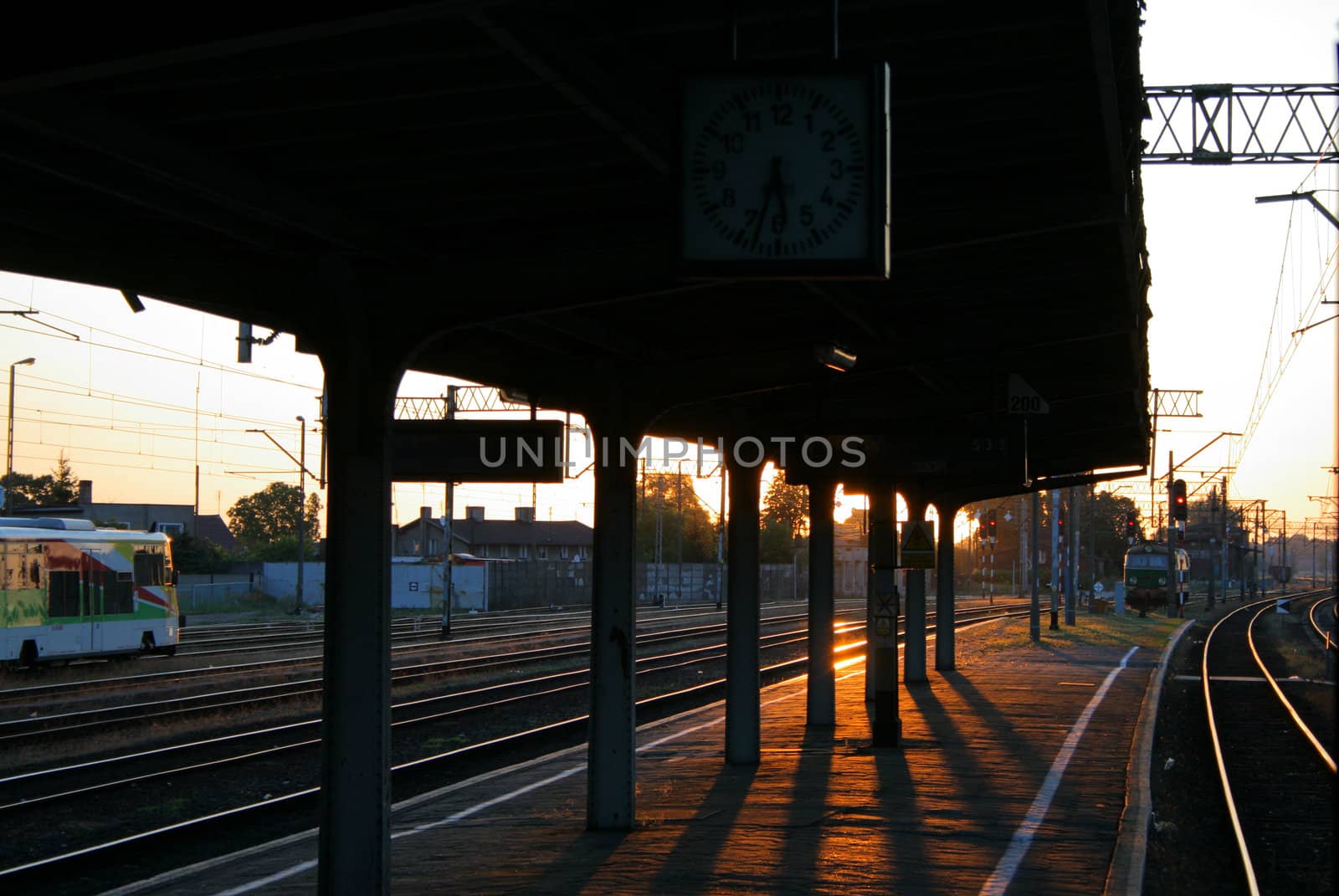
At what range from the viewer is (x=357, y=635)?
7.64m

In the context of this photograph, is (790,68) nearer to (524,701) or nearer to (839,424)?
(839,424)

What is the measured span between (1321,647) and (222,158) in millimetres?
38417

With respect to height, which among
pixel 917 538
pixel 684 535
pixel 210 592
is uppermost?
pixel 684 535

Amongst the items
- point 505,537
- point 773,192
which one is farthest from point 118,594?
point 505,537

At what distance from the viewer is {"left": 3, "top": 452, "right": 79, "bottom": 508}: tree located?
91.7m

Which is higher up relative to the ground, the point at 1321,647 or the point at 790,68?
the point at 790,68

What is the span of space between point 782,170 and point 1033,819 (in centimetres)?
751

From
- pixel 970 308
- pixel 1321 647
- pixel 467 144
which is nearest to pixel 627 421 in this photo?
pixel 970 308

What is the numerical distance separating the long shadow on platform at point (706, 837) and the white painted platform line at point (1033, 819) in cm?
180

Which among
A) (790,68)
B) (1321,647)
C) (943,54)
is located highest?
(943,54)

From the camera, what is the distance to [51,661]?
91.4 ft

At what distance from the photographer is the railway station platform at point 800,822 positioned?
891 centimetres

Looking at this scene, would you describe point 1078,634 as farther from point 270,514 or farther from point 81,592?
point 270,514

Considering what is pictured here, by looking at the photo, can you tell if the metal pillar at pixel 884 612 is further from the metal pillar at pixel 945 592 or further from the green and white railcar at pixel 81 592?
the green and white railcar at pixel 81 592
